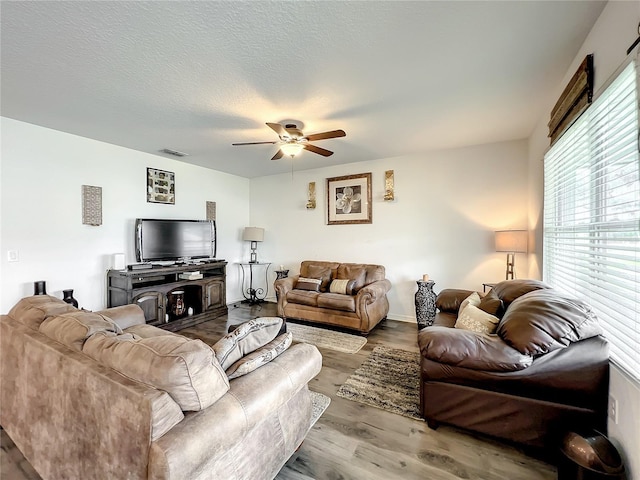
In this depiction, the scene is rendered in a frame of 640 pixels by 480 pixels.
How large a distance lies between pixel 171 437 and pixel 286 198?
481 cm

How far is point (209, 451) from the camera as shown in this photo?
98cm

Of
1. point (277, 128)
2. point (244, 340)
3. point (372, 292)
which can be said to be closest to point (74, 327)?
point (244, 340)

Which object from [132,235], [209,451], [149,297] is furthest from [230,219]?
[209,451]

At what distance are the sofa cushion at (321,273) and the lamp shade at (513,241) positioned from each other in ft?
8.03

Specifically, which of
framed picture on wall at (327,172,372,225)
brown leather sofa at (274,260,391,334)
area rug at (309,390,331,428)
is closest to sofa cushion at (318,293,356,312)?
brown leather sofa at (274,260,391,334)

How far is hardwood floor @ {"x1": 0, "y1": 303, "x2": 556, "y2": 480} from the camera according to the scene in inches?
61.1

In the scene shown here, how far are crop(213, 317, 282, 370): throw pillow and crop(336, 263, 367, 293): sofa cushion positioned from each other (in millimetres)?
2670

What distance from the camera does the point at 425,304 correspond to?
12.5 ft

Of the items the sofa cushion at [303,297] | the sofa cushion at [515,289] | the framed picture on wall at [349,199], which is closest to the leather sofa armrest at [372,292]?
the sofa cushion at [303,297]

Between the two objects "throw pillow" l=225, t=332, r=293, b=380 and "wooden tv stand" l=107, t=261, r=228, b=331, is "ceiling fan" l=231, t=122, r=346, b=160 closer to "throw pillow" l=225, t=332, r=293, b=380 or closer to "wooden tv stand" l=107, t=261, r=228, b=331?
"throw pillow" l=225, t=332, r=293, b=380

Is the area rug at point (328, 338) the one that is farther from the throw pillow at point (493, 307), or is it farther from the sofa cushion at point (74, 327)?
the sofa cushion at point (74, 327)

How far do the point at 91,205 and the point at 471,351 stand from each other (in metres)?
4.44

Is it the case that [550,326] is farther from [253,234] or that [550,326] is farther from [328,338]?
[253,234]

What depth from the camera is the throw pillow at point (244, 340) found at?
1327 mm
